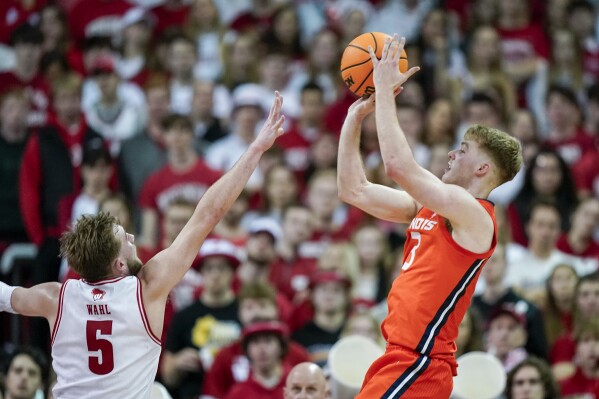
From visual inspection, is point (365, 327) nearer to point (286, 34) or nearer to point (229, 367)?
point (229, 367)

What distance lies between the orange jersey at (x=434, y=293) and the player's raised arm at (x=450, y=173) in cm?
15

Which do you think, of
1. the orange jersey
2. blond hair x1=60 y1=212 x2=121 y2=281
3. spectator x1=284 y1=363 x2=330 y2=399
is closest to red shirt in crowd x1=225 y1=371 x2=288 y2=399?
spectator x1=284 y1=363 x2=330 y2=399

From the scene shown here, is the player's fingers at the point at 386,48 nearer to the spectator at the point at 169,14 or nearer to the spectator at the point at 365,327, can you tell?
the spectator at the point at 365,327

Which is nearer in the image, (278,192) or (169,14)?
(278,192)

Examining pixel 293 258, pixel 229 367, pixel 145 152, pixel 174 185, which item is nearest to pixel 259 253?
pixel 293 258

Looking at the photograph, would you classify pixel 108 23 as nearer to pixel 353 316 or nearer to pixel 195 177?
pixel 195 177

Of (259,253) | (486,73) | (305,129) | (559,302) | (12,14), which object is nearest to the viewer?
(559,302)

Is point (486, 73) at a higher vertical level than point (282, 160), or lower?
higher

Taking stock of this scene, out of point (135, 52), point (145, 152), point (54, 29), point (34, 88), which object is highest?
point (54, 29)

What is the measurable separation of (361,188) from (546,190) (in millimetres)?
5671

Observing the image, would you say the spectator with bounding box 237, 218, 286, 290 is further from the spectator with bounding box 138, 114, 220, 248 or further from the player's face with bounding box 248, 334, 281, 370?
the player's face with bounding box 248, 334, 281, 370

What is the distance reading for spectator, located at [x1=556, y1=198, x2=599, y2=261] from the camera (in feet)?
36.7

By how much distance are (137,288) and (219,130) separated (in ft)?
24.8

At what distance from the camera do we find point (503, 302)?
402 inches
